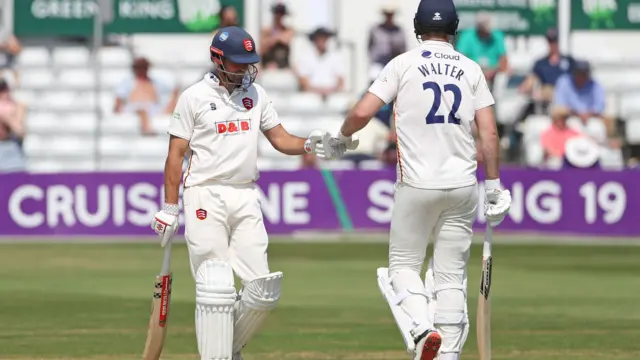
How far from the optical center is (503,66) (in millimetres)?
19328

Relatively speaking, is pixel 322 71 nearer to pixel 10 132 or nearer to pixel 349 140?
pixel 10 132

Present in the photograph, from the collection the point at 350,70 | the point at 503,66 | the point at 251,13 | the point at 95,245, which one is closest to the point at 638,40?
the point at 503,66

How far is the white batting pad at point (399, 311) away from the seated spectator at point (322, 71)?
41.4ft

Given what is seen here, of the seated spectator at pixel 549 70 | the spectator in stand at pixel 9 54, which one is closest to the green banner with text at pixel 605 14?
the seated spectator at pixel 549 70

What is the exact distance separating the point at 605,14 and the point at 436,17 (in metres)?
13.6

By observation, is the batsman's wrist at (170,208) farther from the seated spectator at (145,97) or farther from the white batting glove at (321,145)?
the seated spectator at (145,97)

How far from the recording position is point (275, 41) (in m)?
20.1

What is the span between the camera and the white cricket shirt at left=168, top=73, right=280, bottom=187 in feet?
24.7

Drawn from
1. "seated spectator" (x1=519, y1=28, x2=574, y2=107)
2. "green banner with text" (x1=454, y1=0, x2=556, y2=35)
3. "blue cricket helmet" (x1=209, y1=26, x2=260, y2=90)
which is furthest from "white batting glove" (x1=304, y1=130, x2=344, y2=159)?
"green banner with text" (x1=454, y1=0, x2=556, y2=35)

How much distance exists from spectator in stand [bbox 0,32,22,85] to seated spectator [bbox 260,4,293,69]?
3.60 meters

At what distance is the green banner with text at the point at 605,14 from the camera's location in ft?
66.7

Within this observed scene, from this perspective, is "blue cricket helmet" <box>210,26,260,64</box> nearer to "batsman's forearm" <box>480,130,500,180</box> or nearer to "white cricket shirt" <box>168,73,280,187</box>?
"white cricket shirt" <box>168,73,280,187</box>

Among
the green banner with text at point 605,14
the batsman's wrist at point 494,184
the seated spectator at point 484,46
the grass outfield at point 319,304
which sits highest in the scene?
the green banner with text at point 605,14

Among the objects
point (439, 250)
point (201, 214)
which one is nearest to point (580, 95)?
point (439, 250)
